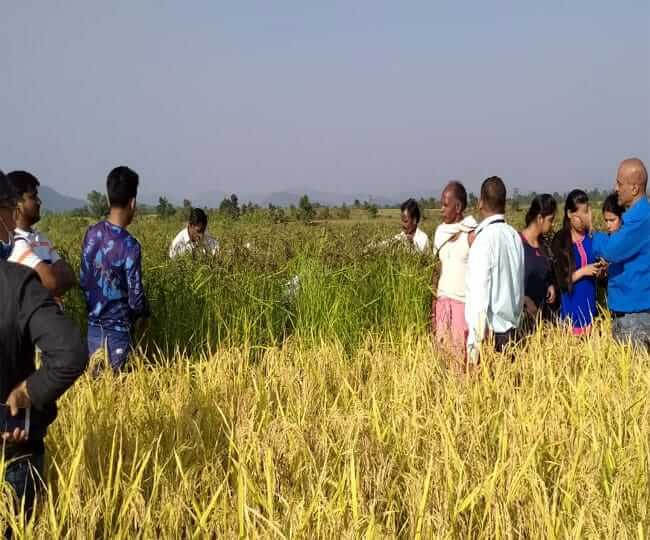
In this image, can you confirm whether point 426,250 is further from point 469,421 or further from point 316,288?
point 469,421

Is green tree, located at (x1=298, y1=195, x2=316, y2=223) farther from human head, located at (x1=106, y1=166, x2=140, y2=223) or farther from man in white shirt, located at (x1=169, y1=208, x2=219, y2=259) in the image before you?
human head, located at (x1=106, y1=166, x2=140, y2=223)

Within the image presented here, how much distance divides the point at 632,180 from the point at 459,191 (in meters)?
1.18

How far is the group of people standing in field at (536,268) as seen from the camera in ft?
12.5

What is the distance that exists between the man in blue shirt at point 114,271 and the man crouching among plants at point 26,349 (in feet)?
5.38

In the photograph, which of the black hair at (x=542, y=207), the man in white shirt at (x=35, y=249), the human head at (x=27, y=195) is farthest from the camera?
the black hair at (x=542, y=207)

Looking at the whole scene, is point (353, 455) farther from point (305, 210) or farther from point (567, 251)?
point (305, 210)

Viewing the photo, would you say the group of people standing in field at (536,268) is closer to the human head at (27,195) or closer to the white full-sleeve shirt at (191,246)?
the white full-sleeve shirt at (191,246)

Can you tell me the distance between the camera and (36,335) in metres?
1.69

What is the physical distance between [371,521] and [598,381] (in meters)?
2.09

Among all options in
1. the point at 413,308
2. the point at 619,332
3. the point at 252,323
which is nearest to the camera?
the point at 619,332

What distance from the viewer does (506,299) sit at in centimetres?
386

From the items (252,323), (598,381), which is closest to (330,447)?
(598,381)

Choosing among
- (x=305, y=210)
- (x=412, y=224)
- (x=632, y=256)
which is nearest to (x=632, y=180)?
(x=632, y=256)

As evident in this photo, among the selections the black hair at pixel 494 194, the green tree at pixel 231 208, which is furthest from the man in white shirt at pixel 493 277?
the green tree at pixel 231 208
